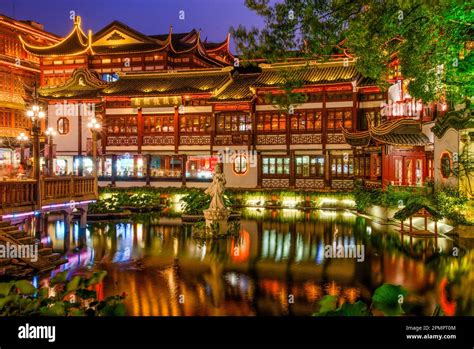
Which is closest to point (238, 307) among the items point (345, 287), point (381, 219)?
point (345, 287)

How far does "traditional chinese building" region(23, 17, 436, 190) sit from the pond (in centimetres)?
870

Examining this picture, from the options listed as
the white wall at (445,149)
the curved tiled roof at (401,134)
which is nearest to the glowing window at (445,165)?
the white wall at (445,149)

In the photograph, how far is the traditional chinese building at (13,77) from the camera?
1760 inches

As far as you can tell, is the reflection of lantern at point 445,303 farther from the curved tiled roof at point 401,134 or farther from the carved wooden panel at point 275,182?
the carved wooden panel at point 275,182

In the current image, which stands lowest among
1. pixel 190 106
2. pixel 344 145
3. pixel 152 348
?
pixel 152 348

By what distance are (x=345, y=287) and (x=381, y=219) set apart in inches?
548

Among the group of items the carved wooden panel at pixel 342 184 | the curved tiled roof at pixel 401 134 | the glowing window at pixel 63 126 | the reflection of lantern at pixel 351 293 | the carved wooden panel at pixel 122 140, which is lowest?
the reflection of lantern at pixel 351 293

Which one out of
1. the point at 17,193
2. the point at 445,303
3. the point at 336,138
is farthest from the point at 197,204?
the point at 445,303

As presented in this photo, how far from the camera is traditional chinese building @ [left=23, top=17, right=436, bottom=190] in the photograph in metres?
31.8

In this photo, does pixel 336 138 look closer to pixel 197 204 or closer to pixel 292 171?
pixel 292 171

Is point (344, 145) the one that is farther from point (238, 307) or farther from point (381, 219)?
point (238, 307)

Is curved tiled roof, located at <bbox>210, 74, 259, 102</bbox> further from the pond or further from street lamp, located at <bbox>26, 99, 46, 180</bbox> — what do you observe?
street lamp, located at <bbox>26, 99, 46, 180</bbox>

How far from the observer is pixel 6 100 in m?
45.6

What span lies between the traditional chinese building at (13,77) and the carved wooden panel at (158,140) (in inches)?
428
